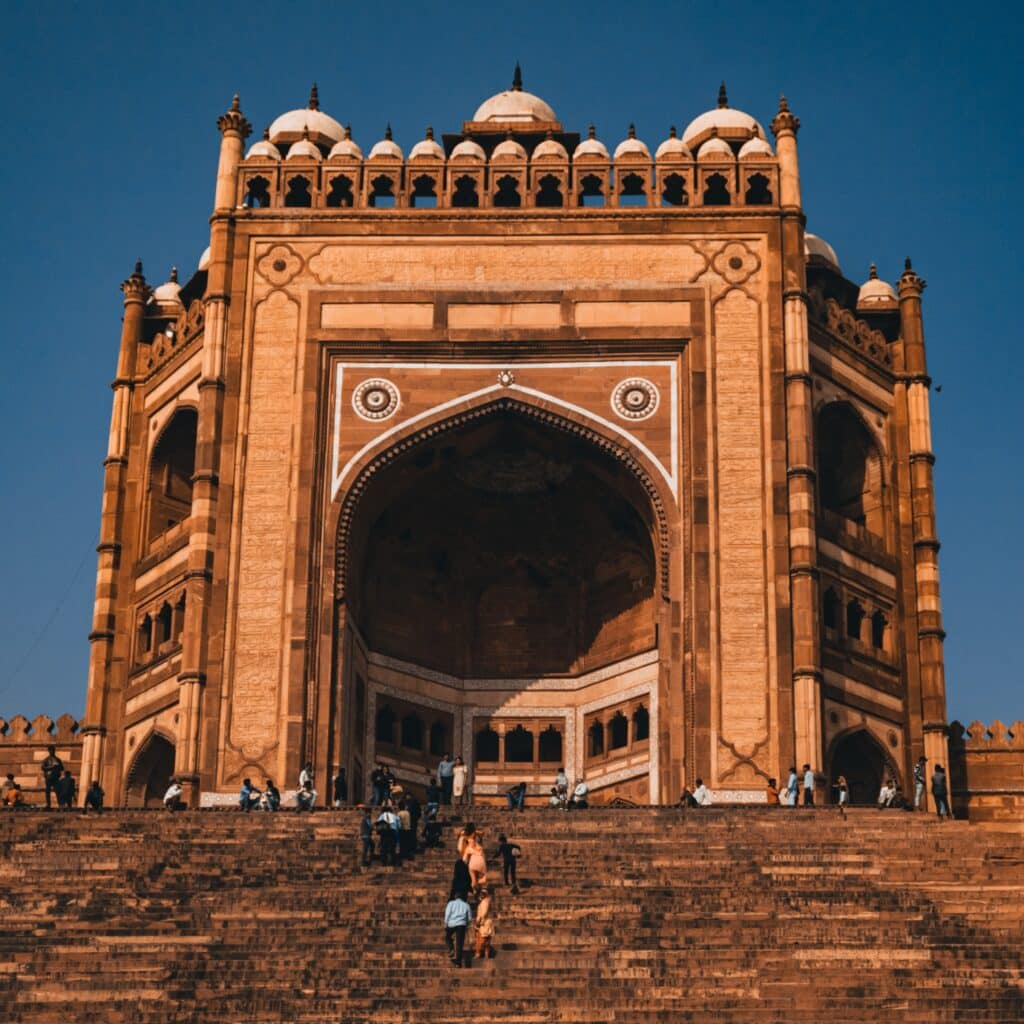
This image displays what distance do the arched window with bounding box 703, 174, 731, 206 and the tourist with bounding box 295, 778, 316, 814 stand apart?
13.7 metres

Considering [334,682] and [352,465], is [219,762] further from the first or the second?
[352,465]

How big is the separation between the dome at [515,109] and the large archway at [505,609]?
8.41 meters

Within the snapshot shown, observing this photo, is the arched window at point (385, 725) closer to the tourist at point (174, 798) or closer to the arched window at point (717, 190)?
the tourist at point (174, 798)

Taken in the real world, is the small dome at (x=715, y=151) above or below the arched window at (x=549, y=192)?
above

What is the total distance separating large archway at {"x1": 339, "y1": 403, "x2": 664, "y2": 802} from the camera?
44.5 metres

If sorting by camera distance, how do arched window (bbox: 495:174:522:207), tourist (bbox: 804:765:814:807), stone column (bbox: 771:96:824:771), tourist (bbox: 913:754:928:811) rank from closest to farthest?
tourist (bbox: 804:765:814:807), tourist (bbox: 913:754:928:811), stone column (bbox: 771:96:824:771), arched window (bbox: 495:174:522:207)

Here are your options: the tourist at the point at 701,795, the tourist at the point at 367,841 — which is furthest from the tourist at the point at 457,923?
the tourist at the point at 701,795

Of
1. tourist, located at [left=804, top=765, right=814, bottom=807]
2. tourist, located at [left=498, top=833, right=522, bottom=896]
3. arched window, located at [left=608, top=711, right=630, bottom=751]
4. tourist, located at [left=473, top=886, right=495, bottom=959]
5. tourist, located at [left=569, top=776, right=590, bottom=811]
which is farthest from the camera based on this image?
arched window, located at [left=608, top=711, right=630, bottom=751]

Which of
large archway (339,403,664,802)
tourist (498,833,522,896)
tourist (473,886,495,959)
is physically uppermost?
large archway (339,403,664,802)

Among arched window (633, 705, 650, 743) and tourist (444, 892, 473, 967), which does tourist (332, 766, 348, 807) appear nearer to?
arched window (633, 705, 650, 743)

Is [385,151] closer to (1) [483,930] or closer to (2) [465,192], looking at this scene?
(2) [465,192]

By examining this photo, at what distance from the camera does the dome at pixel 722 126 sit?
48188mm

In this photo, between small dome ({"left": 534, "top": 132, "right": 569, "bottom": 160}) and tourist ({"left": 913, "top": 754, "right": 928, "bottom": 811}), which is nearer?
tourist ({"left": 913, "top": 754, "right": 928, "bottom": 811})

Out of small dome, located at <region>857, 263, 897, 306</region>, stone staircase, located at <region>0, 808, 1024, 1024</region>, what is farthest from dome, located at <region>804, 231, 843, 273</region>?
stone staircase, located at <region>0, 808, 1024, 1024</region>
